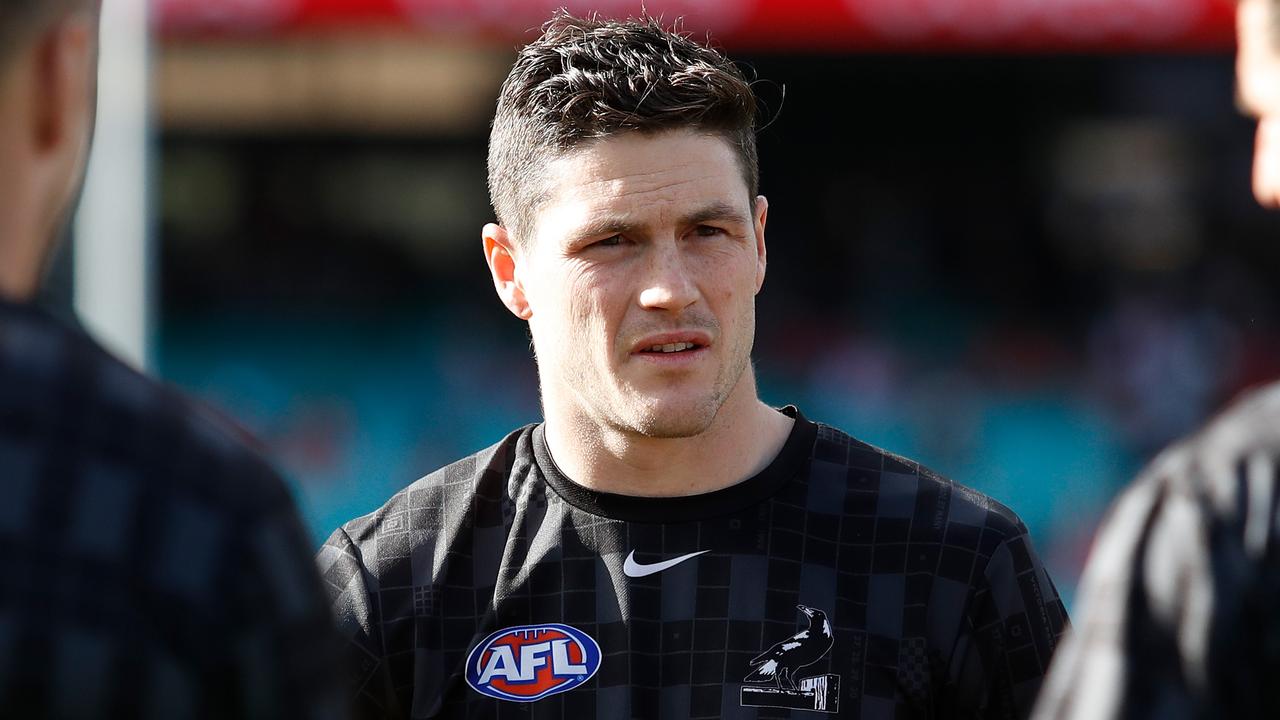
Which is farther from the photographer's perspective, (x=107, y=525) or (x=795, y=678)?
(x=795, y=678)

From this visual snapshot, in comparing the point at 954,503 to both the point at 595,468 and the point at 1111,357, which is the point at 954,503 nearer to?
the point at 595,468

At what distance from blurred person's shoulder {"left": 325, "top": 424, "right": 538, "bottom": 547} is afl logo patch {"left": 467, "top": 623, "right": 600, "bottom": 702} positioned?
0.23m

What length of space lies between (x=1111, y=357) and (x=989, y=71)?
283 centimetres

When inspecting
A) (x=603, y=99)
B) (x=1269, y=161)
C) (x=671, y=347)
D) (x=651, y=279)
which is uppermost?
(x=603, y=99)

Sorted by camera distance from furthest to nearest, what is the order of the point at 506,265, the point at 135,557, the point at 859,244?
the point at 859,244 → the point at 506,265 → the point at 135,557

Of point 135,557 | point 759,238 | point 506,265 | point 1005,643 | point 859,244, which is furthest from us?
point 859,244

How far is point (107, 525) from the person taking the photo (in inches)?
40.3

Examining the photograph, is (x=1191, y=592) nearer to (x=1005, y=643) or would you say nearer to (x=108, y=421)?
(x=108, y=421)

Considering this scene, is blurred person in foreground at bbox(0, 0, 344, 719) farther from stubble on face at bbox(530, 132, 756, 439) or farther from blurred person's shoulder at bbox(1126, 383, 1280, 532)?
stubble on face at bbox(530, 132, 756, 439)

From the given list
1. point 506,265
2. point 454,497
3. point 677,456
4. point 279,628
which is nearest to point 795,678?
point 677,456

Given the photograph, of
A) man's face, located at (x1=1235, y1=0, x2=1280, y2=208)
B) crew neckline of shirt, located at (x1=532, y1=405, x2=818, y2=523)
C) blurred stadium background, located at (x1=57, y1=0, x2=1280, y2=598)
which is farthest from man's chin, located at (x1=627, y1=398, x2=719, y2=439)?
blurred stadium background, located at (x1=57, y1=0, x2=1280, y2=598)

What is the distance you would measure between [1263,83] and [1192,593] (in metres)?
0.48

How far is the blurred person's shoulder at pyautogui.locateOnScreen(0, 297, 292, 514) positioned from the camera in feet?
3.39

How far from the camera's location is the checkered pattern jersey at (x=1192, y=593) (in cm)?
110
